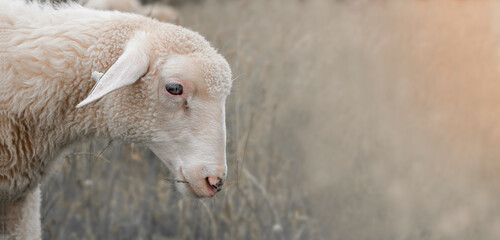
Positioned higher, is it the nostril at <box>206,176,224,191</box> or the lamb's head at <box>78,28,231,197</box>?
the lamb's head at <box>78,28,231,197</box>

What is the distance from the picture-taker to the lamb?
247 centimetres

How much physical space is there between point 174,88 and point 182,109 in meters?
0.11

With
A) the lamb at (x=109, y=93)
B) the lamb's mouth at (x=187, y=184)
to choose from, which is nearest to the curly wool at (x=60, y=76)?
the lamb at (x=109, y=93)

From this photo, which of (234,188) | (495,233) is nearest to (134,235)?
(234,188)

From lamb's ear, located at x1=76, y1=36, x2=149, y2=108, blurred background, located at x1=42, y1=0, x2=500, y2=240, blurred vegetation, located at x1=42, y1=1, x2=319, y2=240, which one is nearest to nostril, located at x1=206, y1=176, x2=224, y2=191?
lamb's ear, located at x1=76, y1=36, x2=149, y2=108

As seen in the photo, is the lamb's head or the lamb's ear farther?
the lamb's head

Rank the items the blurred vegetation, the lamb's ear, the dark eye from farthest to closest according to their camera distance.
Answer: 1. the blurred vegetation
2. the dark eye
3. the lamb's ear

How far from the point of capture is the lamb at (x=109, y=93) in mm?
2469

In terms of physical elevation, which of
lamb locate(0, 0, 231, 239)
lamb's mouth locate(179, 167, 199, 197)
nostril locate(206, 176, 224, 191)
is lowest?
lamb's mouth locate(179, 167, 199, 197)

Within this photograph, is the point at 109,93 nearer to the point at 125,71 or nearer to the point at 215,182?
the point at 125,71

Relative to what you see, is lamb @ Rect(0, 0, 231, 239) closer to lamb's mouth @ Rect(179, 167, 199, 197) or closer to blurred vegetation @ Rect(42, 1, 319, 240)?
lamb's mouth @ Rect(179, 167, 199, 197)

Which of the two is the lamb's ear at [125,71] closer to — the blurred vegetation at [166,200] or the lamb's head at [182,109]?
the lamb's head at [182,109]

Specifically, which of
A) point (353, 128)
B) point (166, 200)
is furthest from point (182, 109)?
point (353, 128)

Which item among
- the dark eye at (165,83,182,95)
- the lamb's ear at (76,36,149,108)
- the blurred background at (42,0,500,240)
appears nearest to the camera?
the lamb's ear at (76,36,149,108)
